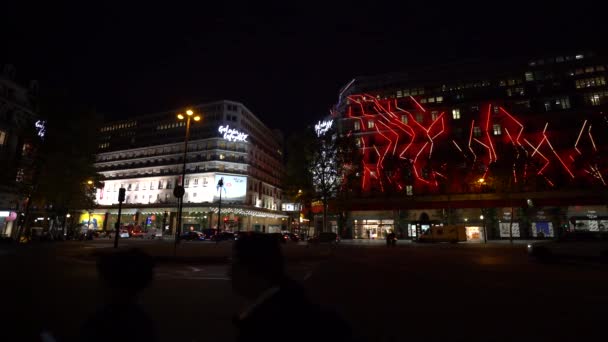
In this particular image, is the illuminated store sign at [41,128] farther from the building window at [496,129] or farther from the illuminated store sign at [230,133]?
the building window at [496,129]

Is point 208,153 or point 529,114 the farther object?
point 208,153

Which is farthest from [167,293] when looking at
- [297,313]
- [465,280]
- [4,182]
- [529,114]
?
[529,114]

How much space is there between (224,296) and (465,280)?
25.5 ft

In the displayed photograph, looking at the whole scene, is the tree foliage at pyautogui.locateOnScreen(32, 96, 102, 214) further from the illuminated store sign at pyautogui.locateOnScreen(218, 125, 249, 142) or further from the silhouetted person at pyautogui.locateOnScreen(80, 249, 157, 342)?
the silhouetted person at pyautogui.locateOnScreen(80, 249, 157, 342)

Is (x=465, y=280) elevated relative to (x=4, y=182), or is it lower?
lower

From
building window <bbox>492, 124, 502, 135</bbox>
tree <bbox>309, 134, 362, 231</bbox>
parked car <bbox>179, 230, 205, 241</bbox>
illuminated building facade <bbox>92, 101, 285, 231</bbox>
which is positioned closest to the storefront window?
tree <bbox>309, 134, 362, 231</bbox>

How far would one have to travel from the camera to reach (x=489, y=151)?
143 feet

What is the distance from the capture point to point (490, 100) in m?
50.8

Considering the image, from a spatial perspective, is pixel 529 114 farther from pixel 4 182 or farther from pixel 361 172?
pixel 4 182

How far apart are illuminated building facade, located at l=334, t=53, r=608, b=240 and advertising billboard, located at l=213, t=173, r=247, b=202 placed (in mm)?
26806

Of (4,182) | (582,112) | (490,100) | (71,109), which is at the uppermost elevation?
(490,100)

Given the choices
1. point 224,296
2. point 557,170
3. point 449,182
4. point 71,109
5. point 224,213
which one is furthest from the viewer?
point 224,213

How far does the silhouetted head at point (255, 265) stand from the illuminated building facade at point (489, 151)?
142 feet

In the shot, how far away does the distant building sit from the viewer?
1449 inches
